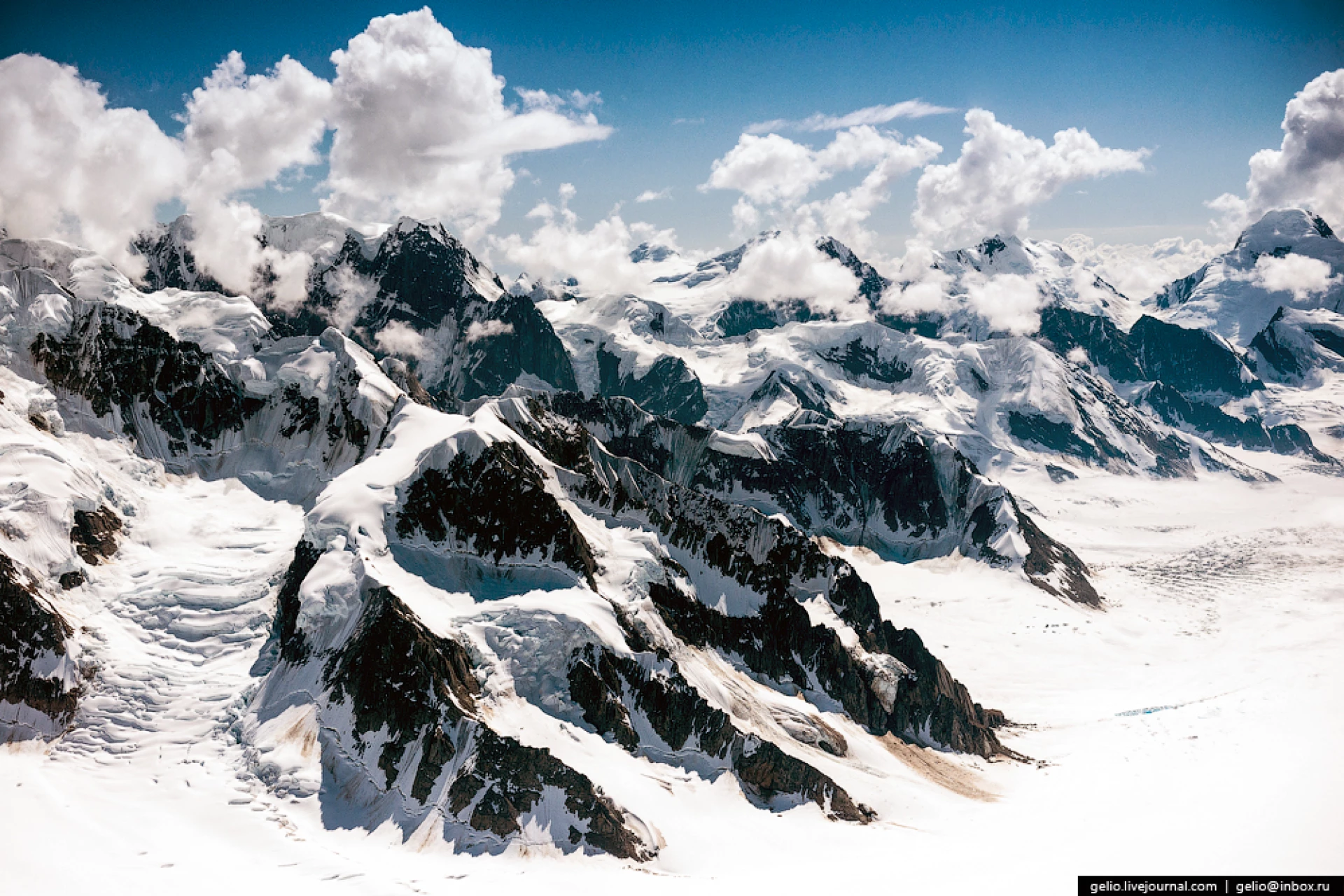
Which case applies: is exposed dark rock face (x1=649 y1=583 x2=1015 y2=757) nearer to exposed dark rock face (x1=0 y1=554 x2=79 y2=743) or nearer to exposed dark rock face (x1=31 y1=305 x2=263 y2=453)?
exposed dark rock face (x1=0 y1=554 x2=79 y2=743)

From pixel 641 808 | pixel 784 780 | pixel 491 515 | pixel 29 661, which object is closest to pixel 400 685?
pixel 641 808

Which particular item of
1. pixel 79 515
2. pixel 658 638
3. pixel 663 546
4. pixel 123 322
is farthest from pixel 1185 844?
pixel 123 322

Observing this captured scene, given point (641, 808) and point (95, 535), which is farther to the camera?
point (95, 535)

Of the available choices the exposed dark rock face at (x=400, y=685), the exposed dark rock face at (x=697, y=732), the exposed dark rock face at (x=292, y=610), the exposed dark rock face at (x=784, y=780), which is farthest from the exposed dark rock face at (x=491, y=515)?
the exposed dark rock face at (x=784, y=780)

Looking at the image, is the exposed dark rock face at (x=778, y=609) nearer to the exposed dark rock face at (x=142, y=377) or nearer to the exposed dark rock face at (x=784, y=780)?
the exposed dark rock face at (x=784, y=780)

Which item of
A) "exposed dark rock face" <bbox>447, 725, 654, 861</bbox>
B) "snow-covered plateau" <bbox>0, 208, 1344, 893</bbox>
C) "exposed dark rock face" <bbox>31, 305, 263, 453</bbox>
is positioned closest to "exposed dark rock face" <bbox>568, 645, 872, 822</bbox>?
"snow-covered plateau" <bbox>0, 208, 1344, 893</bbox>

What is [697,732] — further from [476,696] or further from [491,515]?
[491,515]

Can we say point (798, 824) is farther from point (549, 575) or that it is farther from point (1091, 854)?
point (549, 575)
